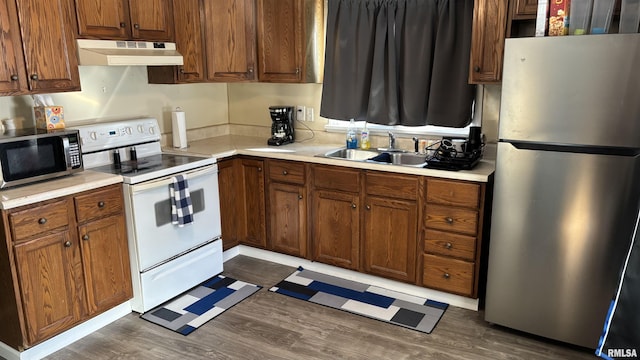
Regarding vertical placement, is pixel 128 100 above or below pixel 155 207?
above

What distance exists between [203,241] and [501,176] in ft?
6.71

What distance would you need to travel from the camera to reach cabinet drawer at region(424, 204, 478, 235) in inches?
118

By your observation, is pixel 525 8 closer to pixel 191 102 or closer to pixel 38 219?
pixel 191 102

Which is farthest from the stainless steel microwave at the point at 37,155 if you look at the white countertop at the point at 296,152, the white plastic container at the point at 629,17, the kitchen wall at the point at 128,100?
the white plastic container at the point at 629,17

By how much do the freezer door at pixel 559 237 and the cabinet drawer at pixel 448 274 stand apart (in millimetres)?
226

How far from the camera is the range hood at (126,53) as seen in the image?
9.62 feet

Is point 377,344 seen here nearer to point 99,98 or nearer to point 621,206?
point 621,206

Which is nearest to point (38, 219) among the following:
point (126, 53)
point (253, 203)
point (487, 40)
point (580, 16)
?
point (126, 53)

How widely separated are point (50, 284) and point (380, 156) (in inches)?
88.0

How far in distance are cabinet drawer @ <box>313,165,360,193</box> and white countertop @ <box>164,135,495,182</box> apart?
4 cm

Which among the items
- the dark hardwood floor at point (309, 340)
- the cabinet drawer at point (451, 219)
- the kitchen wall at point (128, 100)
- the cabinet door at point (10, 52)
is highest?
the cabinet door at point (10, 52)

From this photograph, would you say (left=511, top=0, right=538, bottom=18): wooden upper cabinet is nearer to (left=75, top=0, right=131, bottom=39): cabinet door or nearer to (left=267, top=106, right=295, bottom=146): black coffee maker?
(left=267, top=106, right=295, bottom=146): black coffee maker

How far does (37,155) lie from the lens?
2711mm

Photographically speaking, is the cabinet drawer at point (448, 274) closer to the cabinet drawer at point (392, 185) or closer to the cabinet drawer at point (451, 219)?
the cabinet drawer at point (451, 219)
